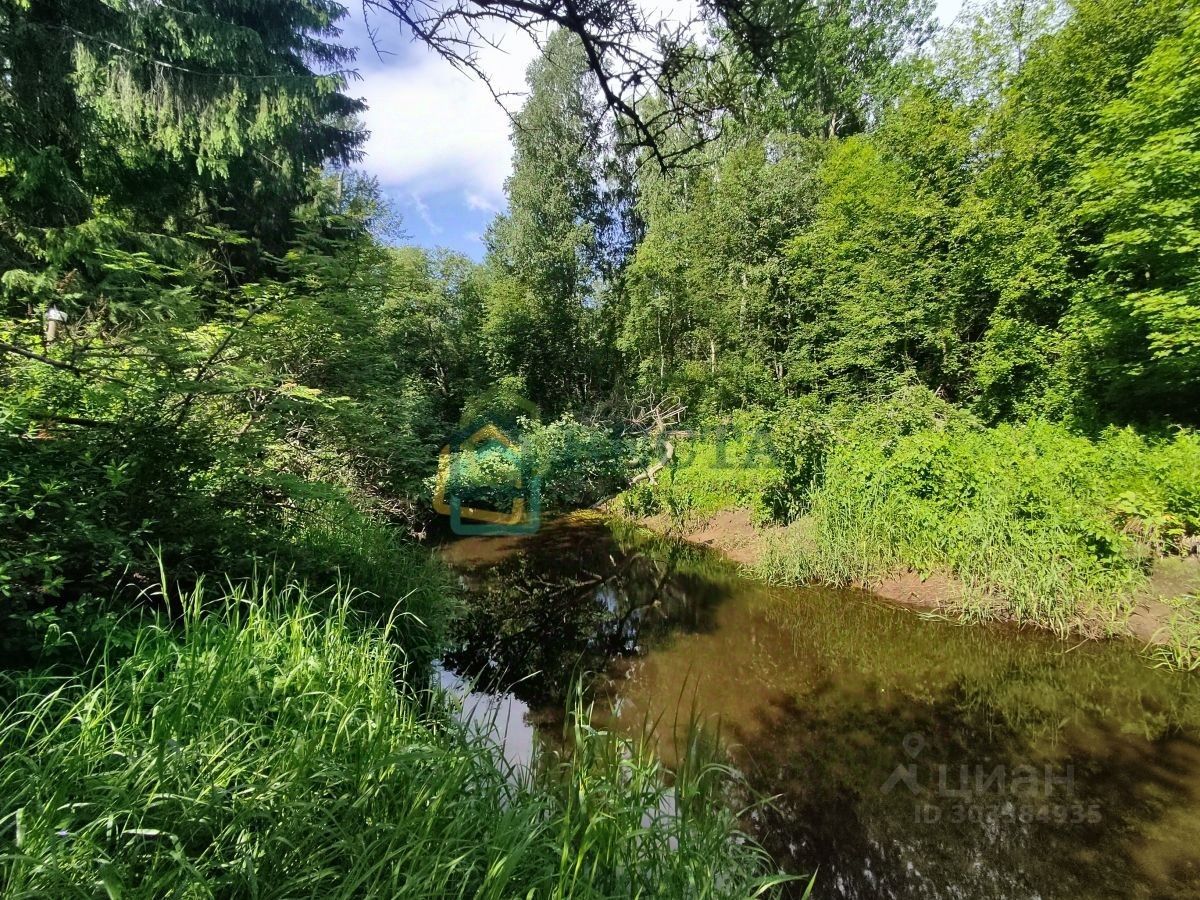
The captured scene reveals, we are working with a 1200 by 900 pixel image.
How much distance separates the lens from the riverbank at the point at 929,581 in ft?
13.8

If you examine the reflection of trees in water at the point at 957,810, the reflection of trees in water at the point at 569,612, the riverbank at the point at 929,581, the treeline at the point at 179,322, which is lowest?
the reflection of trees in water at the point at 957,810

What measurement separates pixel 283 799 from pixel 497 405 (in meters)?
13.0

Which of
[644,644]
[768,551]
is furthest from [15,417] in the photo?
[768,551]

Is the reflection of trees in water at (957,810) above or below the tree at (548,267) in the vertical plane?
below

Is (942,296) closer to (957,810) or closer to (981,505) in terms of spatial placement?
(981,505)

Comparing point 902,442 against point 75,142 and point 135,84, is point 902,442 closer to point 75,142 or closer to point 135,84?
point 75,142

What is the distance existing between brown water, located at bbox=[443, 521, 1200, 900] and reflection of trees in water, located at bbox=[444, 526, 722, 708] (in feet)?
0.11

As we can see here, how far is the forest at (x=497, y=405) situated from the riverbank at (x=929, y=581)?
6 cm

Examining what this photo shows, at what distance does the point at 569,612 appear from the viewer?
5805 mm

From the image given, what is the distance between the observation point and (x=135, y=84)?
548 cm

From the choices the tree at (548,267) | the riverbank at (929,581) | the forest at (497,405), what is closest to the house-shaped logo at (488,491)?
the forest at (497,405)

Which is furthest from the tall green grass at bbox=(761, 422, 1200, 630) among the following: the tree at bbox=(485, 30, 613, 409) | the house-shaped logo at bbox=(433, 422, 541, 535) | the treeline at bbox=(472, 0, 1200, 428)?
the tree at bbox=(485, 30, 613, 409)

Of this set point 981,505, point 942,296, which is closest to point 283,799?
point 981,505

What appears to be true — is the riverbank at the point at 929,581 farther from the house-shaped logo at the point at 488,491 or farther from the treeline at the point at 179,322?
the treeline at the point at 179,322
